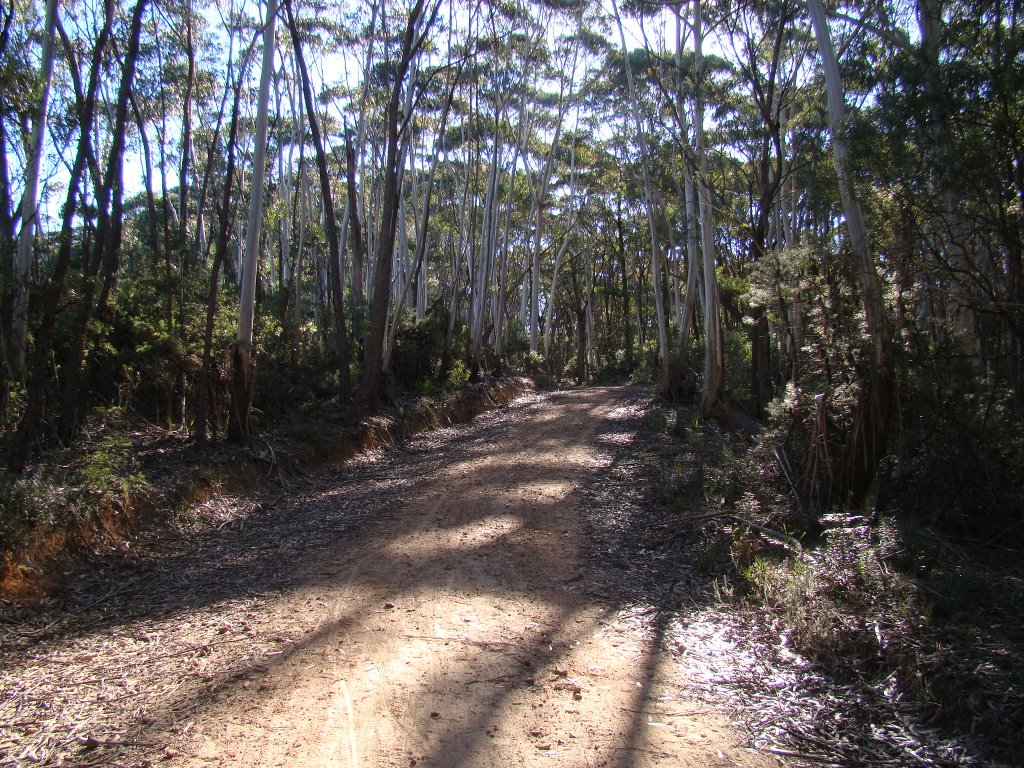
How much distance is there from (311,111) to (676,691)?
11.4 m

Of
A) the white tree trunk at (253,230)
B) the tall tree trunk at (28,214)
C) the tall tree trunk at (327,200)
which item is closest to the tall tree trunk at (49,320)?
the tall tree trunk at (28,214)

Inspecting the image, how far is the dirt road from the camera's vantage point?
10.4 ft

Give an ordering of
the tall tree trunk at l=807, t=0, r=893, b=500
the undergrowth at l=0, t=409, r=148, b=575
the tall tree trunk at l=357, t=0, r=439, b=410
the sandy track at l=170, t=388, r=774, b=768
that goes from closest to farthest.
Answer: the sandy track at l=170, t=388, r=774, b=768 → the undergrowth at l=0, t=409, r=148, b=575 → the tall tree trunk at l=807, t=0, r=893, b=500 → the tall tree trunk at l=357, t=0, r=439, b=410

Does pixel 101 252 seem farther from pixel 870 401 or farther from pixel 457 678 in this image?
pixel 870 401

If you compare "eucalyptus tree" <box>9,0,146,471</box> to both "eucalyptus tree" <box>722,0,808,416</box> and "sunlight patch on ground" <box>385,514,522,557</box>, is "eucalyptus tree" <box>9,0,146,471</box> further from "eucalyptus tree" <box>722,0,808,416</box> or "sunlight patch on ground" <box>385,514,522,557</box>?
"eucalyptus tree" <box>722,0,808,416</box>

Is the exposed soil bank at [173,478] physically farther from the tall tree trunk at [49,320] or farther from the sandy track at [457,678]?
the sandy track at [457,678]

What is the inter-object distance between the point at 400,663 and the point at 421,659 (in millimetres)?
132

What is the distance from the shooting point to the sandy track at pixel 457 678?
10.4 ft

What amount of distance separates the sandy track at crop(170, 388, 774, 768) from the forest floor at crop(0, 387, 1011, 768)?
0.02 meters

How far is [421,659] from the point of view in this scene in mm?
4043

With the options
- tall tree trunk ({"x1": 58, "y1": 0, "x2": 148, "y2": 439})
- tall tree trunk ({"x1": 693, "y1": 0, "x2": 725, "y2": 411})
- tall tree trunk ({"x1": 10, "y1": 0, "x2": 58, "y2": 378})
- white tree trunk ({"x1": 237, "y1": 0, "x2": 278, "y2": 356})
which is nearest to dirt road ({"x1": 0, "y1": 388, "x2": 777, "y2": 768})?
tall tree trunk ({"x1": 58, "y1": 0, "x2": 148, "y2": 439})

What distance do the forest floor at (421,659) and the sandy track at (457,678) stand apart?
0.05 feet

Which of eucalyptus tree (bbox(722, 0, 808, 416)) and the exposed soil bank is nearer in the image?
the exposed soil bank

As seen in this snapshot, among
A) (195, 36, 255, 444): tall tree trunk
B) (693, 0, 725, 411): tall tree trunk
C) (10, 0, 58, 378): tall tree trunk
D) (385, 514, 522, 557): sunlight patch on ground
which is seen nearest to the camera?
(385, 514, 522, 557): sunlight patch on ground
